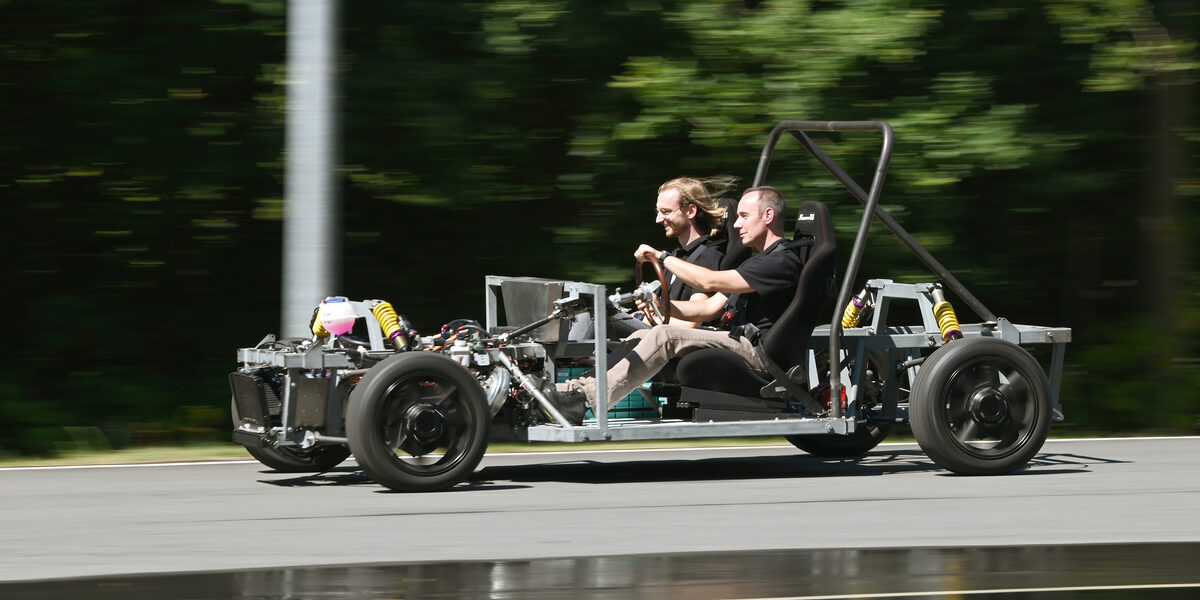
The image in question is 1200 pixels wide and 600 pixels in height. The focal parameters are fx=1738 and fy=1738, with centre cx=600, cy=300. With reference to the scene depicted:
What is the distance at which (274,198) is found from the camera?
44.7 ft

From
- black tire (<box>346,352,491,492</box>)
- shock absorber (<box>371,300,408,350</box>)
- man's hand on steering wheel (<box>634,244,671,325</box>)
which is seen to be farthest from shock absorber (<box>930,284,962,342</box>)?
shock absorber (<box>371,300,408,350</box>)

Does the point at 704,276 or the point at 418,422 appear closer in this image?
the point at 418,422

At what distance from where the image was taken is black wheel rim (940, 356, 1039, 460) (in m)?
9.24

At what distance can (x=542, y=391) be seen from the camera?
8.91 meters

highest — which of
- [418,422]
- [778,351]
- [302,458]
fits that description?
[778,351]

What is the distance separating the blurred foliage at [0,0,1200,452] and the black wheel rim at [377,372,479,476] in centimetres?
504

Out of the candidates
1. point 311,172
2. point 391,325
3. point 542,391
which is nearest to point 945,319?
point 542,391

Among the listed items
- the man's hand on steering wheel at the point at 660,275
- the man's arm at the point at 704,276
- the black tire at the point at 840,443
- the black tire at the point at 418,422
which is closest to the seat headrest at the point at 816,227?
the man's arm at the point at 704,276

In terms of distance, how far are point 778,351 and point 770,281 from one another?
0.38m

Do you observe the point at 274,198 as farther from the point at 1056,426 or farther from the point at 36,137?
the point at 1056,426

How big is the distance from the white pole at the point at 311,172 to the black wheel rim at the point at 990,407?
397cm

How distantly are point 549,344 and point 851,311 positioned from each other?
2.24m

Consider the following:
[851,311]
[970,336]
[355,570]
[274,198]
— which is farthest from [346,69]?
[355,570]

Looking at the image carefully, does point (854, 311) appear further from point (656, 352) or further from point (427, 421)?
point (427, 421)
